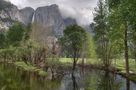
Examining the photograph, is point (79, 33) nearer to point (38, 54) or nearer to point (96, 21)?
point (96, 21)

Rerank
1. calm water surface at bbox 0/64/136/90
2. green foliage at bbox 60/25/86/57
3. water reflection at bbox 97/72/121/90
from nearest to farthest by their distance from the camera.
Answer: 1. calm water surface at bbox 0/64/136/90
2. water reflection at bbox 97/72/121/90
3. green foliage at bbox 60/25/86/57

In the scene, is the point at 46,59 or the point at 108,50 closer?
the point at 46,59

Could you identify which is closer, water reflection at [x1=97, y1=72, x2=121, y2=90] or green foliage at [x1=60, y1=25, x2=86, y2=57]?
water reflection at [x1=97, y1=72, x2=121, y2=90]

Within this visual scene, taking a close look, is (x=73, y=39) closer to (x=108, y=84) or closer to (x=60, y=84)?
(x=108, y=84)

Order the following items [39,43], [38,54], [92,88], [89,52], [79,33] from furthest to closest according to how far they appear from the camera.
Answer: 1. [89,52]
2. [79,33]
3. [39,43]
4. [38,54]
5. [92,88]

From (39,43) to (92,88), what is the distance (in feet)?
183

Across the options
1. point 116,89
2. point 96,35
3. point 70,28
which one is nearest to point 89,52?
point 70,28

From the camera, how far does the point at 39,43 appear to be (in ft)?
327

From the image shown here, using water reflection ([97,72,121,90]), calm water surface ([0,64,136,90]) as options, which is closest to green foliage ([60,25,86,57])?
calm water surface ([0,64,136,90])

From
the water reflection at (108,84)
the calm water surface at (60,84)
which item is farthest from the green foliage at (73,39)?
the water reflection at (108,84)

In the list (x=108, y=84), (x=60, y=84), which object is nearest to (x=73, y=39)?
(x=108, y=84)

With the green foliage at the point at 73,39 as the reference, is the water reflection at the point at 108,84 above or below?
below

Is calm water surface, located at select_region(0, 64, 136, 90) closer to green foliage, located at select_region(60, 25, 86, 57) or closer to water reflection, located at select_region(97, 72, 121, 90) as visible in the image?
water reflection, located at select_region(97, 72, 121, 90)

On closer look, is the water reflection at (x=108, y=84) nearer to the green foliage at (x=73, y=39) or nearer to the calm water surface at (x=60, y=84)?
the calm water surface at (x=60, y=84)
